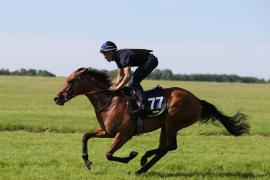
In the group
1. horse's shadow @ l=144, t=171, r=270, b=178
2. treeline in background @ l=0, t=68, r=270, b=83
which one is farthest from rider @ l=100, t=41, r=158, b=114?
treeline in background @ l=0, t=68, r=270, b=83

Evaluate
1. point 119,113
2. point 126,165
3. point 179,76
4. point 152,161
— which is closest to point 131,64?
point 119,113

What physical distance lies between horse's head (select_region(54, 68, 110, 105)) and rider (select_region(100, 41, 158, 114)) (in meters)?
0.31

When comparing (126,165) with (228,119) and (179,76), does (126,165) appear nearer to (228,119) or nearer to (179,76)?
(228,119)

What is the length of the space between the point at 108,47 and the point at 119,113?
1405mm

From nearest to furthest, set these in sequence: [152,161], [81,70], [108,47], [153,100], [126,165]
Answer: [108,47] → [153,100] → [81,70] → [152,161] → [126,165]

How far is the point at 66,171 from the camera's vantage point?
11.2 meters

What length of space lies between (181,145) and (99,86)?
662cm

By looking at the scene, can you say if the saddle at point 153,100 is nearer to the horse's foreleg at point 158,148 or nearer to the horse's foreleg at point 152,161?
the horse's foreleg at point 158,148

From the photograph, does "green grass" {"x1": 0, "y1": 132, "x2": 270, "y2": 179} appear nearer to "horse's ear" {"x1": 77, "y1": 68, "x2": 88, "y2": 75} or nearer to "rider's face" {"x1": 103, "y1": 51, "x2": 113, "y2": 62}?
"horse's ear" {"x1": 77, "y1": 68, "x2": 88, "y2": 75}

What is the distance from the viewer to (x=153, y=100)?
1125 centimetres

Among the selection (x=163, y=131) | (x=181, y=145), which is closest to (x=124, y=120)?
(x=163, y=131)

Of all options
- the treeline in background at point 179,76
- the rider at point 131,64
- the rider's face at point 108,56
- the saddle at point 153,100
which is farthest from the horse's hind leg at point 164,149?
the treeline in background at point 179,76

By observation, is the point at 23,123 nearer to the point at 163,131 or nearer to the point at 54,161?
the point at 54,161

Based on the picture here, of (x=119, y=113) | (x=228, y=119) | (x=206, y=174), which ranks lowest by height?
(x=206, y=174)
